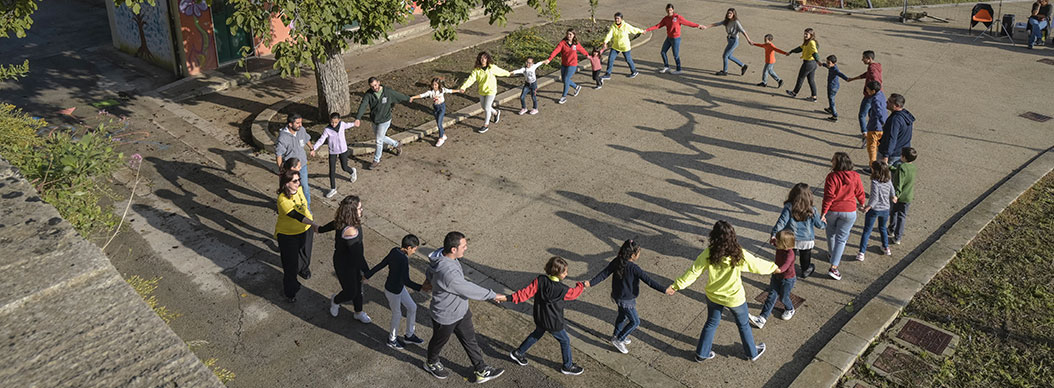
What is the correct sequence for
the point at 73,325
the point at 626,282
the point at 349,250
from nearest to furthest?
1. the point at 73,325
2. the point at 626,282
3. the point at 349,250

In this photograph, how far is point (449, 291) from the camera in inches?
270

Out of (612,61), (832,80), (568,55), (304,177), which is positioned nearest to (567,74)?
(568,55)

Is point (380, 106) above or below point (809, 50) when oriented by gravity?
below

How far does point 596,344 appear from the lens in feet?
26.0

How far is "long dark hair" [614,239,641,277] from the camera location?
282 inches

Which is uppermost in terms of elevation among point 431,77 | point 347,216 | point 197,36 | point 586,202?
point 197,36

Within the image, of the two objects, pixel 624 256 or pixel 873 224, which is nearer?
pixel 624 256

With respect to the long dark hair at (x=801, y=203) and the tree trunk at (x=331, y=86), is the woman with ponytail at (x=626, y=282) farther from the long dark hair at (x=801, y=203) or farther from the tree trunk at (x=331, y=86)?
the tree trunk at (x=331, y=86)

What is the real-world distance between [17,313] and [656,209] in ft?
26.0

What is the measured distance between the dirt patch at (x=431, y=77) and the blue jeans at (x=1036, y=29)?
9581mm

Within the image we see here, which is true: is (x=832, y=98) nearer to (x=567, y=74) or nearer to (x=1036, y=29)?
(x=567, y=74)

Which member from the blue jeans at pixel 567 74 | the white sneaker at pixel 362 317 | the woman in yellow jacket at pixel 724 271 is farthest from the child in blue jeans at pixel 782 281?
the blue jeans at pixel 567 74

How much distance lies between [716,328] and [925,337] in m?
2.19

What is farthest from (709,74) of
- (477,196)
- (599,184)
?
(477,196)
